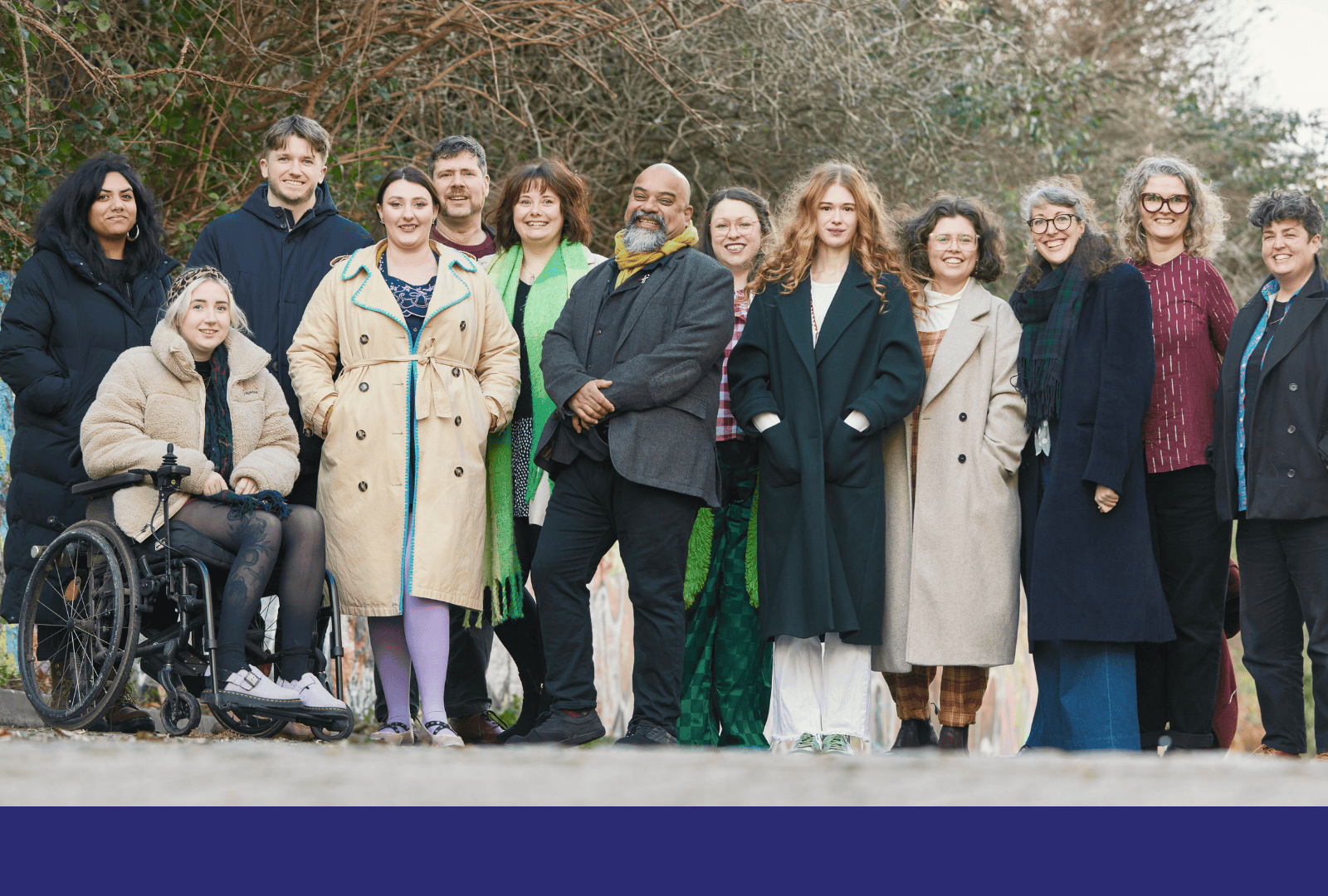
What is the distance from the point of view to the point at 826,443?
4.71 m

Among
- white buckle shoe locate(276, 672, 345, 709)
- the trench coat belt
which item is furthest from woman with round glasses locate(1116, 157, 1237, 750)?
white buckle shoe locate(276, 672, 345, 709)

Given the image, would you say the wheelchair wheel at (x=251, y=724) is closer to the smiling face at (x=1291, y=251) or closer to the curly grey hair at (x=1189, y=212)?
the curly grey hair at (x=1189, y=212)

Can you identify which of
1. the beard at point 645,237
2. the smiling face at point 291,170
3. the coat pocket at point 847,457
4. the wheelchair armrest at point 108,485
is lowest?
the wheelchair armrest at point 108,485

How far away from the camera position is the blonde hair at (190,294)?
475 cm

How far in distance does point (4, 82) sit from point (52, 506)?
7.59ft

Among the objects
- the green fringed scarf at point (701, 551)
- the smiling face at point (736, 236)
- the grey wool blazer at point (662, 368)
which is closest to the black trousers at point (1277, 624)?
the green fringed scarf at point (701, 551)

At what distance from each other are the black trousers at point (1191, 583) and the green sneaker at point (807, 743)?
109cm

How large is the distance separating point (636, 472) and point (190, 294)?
157 cm

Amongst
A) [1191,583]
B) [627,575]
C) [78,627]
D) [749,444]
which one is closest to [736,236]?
[749,444]

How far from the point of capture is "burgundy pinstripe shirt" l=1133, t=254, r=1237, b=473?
4.84 m

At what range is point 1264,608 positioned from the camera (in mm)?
4816

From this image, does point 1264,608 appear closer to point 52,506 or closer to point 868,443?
point 868,443

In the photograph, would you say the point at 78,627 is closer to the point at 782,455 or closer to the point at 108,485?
the point at 108,485

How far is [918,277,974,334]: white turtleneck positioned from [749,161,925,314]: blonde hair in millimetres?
51
